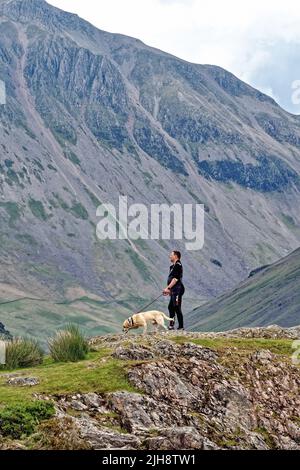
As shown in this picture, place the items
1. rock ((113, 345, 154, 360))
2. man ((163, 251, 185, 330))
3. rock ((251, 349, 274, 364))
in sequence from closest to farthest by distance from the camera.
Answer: rock ((113, 345, 154, 360))
rock ((251, 349, 274, 364))
man ((163, 251, 185, 330))

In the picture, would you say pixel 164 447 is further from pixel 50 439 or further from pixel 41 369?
pixel 41 369

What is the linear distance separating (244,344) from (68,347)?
6.09 meters

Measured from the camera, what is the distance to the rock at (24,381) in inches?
845

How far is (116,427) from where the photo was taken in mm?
19688

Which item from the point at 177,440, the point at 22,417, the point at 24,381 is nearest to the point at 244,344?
the point at 24,381

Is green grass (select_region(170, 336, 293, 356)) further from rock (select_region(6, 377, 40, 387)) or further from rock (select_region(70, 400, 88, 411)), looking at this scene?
rock (select_region(70, 400, 88, 411))

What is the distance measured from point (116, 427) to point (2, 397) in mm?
2977

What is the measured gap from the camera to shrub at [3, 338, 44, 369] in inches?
1023

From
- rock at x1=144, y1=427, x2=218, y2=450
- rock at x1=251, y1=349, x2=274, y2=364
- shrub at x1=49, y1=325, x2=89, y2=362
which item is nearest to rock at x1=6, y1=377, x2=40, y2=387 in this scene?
shrub at x1=49, y1=325, x2=89, y2=362

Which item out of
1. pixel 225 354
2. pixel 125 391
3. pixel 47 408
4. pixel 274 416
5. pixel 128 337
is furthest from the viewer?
pixel 128 337

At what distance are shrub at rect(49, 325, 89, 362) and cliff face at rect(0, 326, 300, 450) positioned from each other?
3.63ft

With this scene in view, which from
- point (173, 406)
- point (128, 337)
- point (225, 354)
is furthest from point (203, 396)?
point (128, 337)

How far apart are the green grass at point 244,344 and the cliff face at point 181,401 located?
8cm
